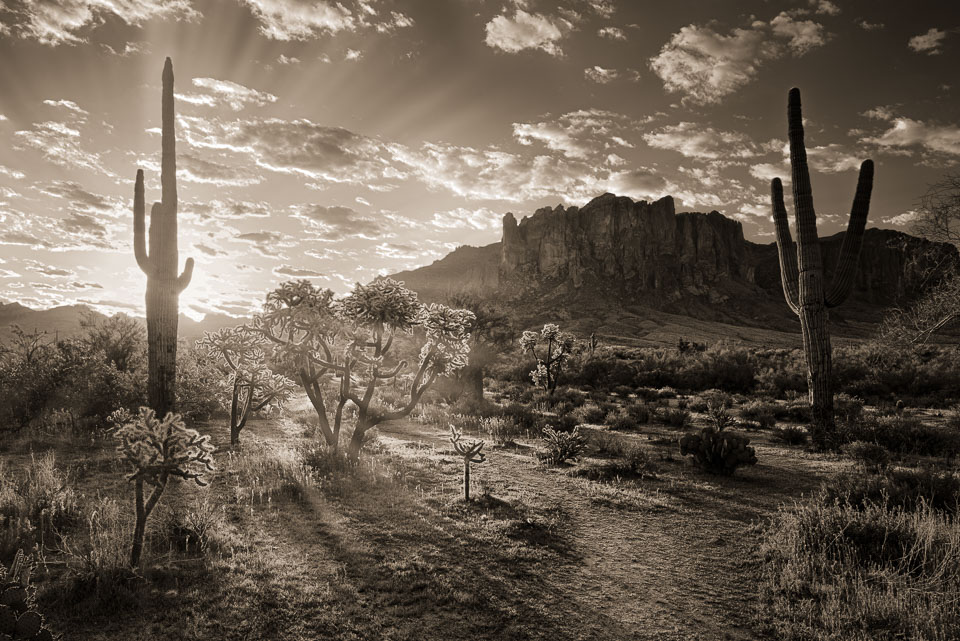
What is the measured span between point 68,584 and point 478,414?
42.1ft

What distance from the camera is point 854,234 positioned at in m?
13.1

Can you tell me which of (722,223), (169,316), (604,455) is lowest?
(604,455)

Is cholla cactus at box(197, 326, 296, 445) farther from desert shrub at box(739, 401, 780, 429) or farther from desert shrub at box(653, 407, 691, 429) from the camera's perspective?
desert shrub at box(739, 401, 780, 429)

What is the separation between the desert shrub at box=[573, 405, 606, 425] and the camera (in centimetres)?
1619

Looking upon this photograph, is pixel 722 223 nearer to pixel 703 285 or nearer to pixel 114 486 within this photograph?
pixel 703 285

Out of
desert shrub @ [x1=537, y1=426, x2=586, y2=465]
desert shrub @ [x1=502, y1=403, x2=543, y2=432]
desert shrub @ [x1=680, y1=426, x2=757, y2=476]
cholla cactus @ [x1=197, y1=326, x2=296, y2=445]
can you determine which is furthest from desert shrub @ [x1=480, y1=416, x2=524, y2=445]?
cholla cactus @ [x1=197, y1=326, x2=296, y2=445]

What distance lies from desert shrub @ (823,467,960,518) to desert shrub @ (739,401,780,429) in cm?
714

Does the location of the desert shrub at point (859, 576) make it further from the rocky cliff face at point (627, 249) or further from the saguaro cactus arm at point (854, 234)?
the rocky cliff face at point (627, 249)

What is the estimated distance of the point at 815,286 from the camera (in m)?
12.4

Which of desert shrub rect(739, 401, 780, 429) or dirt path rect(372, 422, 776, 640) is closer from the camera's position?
dirt path rect(372, 422, 776, 640)

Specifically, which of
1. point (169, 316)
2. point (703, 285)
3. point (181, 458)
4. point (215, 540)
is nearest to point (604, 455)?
point (215, 540)

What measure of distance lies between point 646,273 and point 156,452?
134m

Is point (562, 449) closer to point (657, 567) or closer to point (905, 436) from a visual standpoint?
point (657, 567)

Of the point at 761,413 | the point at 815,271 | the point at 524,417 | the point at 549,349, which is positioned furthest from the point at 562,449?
the point at 549,349
